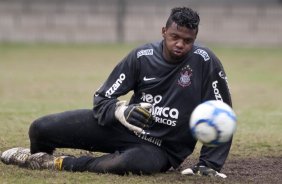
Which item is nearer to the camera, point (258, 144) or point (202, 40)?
point (258, 144)

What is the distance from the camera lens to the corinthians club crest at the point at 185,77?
6.66 meters

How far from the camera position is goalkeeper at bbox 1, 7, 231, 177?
660 cm

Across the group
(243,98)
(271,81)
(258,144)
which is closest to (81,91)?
(243,98)

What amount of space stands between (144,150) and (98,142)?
1.42 feet

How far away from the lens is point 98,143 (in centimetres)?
679

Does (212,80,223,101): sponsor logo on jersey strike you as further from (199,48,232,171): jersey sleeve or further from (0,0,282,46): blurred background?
(0,0,282,46): blurred background

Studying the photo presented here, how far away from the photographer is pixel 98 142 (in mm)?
6773

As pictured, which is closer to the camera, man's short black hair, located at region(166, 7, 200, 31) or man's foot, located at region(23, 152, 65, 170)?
man's short black hair, located at region(166, 7, 200, 31)

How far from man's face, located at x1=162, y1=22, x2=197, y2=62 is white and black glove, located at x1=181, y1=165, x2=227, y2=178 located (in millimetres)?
1009

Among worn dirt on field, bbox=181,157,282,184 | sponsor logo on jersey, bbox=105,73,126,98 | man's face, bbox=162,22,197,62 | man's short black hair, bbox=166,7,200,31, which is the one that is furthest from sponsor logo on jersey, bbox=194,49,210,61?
worn dirt on field, bbox=181,157,282,184

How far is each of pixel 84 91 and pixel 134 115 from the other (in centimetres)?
874

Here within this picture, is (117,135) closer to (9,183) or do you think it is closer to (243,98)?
(9,183)

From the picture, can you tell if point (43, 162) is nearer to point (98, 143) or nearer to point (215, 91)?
point (98, 143)

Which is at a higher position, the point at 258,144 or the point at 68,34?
the point at 258,144
